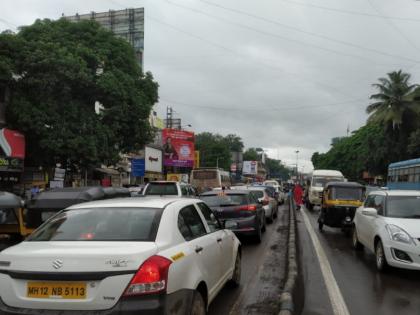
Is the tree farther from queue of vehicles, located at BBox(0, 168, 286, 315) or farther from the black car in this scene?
queue of vehicles, located at BBox(0, 168, 286, 315)

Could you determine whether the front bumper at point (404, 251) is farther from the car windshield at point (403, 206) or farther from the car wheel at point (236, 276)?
the car wheel at point (236, 276)

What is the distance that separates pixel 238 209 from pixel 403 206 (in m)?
4.65

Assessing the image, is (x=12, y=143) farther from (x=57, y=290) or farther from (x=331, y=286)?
(x=57, y=290)

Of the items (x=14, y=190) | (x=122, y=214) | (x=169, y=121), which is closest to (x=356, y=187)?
(x=122, y=214)

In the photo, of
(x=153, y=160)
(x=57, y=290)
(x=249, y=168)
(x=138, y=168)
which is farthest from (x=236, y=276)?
(x=249, y=168)

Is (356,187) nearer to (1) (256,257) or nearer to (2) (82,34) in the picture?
(1) (256,257)

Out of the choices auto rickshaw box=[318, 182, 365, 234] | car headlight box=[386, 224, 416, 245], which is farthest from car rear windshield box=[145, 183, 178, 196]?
car headlight box=[386, 224, 416, 245]

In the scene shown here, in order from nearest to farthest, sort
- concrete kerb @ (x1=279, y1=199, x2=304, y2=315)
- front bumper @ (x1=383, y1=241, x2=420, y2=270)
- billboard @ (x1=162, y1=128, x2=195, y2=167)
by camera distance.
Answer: concrete kerb @ (x1=279, y1=199, x2=304, y2=315) < front bumper @ (x1=383, y1=241, x2=420, y2=270) < billboard @ (x1=162, y1=128, x2=195, y2=167)

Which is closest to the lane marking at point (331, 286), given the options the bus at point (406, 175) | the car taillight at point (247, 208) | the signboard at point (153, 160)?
the car taillight at point (247, 208)

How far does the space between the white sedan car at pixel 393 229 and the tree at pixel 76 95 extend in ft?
65.0

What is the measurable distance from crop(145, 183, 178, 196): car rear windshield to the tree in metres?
9.26

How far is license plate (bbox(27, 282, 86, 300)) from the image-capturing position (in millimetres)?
4199

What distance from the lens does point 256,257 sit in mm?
11125

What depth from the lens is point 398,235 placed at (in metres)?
8.54
